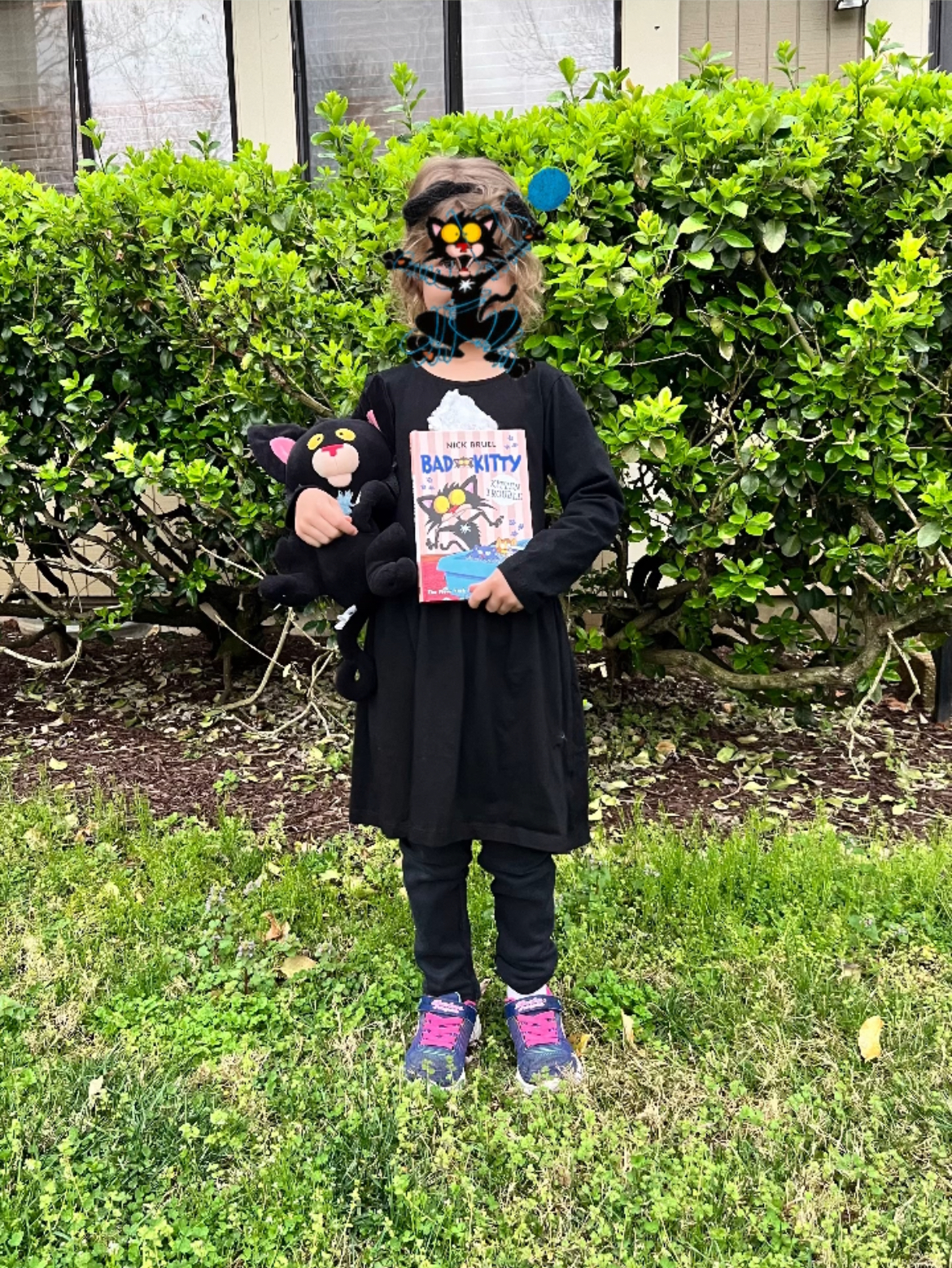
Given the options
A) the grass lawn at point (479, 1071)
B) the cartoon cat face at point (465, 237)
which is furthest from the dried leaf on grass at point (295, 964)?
the cartoon cat face at point (465, 237)

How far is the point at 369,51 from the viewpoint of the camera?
18.0 ft

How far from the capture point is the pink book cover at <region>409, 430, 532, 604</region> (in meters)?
1.85

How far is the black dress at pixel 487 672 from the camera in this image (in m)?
1.87

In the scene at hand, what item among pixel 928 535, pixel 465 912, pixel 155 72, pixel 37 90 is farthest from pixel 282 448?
pixel 37 90

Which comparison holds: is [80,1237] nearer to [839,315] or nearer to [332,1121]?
[332,1121]

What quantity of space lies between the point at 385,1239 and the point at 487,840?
74 cm

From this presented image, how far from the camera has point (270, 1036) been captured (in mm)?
2246

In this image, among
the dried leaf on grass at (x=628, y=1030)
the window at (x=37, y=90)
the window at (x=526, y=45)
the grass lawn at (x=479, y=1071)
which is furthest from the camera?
the window at (x=37, y=90)

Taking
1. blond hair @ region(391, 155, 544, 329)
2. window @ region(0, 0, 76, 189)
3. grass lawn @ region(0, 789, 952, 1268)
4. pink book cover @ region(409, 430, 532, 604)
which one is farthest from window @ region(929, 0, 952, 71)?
window @ region(0, 0, 76, 189)

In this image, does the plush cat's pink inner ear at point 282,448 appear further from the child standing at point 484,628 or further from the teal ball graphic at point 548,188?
the teal ball graphic at point 548,188

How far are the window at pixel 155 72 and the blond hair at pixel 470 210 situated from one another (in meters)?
4.42

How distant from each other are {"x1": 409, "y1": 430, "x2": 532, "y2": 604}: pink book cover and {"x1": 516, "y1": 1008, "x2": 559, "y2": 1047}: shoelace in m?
0.97

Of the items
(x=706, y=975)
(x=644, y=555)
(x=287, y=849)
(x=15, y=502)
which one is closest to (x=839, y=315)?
(x=644, y=555)

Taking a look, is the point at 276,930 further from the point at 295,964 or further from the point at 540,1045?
the point at 540,1045
